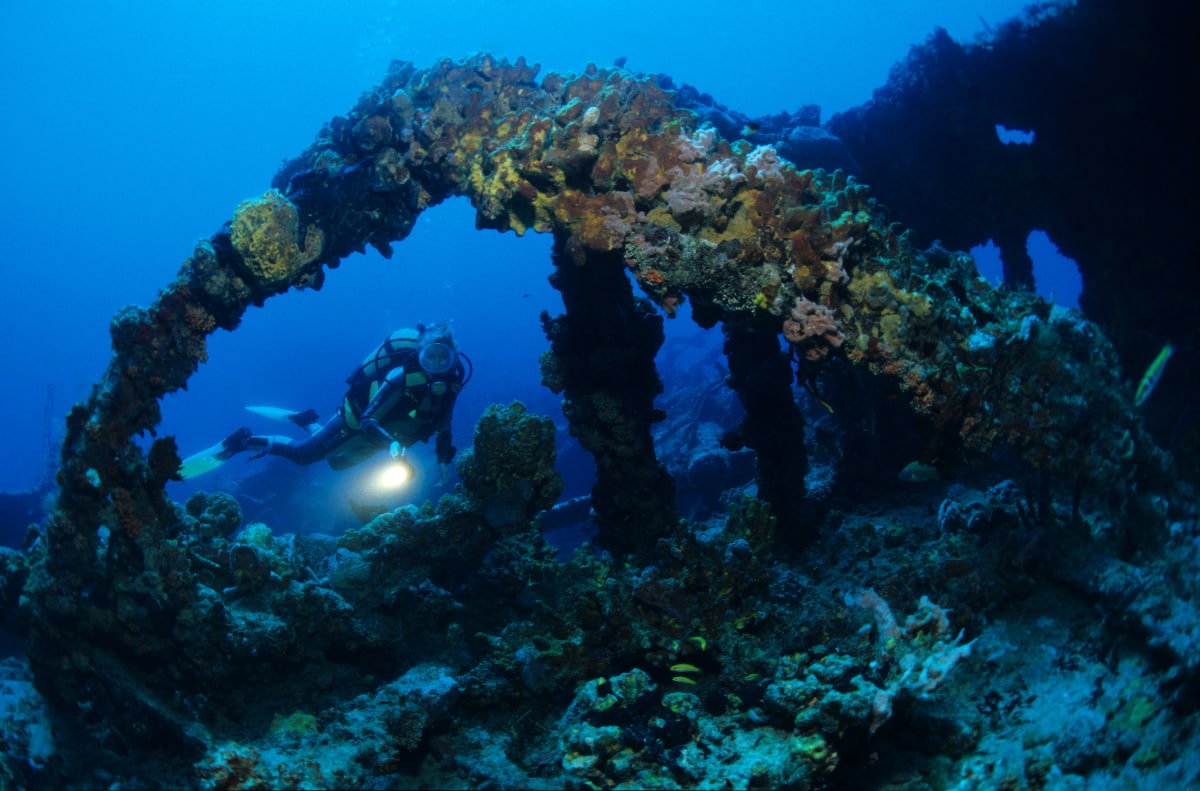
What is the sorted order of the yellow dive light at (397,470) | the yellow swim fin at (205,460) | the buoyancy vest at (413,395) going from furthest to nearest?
the buoyancy vest at (413,395) → the yellow swim fin at (205,460) → the yellow dive light at (397,470)

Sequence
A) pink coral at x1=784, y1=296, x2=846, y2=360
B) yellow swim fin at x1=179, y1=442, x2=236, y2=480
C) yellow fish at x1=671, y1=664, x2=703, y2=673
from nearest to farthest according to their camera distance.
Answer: pink coral at x1=784, y1=296, x2=846, y2=360
yellow fish at x1=671, y1=664, x2=703, y2=673
yellow swim fin at x1=179, y1=442, x2=236, y2=480

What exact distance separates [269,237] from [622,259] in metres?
2.75

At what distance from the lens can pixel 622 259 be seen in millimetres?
4488

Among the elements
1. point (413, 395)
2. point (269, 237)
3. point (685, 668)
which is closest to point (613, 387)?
point (685, 668)

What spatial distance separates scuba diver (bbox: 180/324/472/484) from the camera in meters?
8.17

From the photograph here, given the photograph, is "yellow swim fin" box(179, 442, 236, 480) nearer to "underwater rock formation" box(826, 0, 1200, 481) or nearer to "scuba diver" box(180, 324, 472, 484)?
"scuba diver" box(180, 324, 472, 484)

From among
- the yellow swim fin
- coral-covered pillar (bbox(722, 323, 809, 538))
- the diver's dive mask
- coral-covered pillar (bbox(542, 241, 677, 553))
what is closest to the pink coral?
coral-covered pillar (bbox(542, 241, 677, 553))

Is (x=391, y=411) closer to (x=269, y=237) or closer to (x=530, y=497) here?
(x=530, y=497)

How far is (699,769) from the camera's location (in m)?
2.85

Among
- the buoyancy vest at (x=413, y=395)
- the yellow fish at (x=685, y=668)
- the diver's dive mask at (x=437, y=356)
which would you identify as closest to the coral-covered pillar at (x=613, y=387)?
the yellow fish at (x=685, y=668)

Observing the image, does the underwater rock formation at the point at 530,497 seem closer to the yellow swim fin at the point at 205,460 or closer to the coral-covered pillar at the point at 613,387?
the coral-covered pillar at the point at 613,387

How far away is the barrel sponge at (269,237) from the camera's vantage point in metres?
A: 4.39

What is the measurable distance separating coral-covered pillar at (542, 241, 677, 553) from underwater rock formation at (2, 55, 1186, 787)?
0.21ft

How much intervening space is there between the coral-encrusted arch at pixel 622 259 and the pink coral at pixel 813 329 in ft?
0.03
